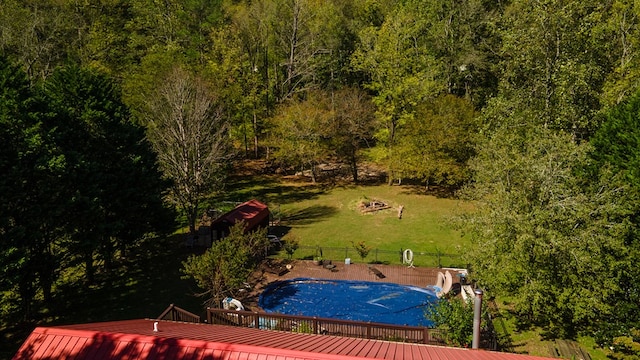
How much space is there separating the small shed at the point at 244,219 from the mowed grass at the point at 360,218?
7.67 ft

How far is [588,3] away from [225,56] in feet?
118

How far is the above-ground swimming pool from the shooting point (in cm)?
2300

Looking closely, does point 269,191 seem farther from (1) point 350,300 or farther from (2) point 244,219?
(1) point 350,300

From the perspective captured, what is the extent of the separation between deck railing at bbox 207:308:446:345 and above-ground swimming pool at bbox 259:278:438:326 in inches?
190

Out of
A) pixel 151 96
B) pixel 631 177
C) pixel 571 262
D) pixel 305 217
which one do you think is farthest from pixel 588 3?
pixel 151 96

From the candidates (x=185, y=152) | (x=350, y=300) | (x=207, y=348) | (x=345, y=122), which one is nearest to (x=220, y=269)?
(x=350, y=300)

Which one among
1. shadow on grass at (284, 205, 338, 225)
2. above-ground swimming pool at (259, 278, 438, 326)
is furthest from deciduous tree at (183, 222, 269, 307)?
shadow on grass at (284, 205, 338, 225)

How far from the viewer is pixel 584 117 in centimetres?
2894

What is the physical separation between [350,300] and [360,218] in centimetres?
1265

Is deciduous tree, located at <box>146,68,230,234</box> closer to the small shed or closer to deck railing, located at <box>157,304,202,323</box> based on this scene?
the small shed

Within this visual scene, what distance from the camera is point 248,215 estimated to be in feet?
101

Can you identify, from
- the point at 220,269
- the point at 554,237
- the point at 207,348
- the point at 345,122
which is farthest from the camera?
the point at 345,122

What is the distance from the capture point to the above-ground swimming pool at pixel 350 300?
75.5ft

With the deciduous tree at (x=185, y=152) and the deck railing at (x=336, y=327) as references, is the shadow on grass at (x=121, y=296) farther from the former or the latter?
the deck railing at (x=336, y=327)
